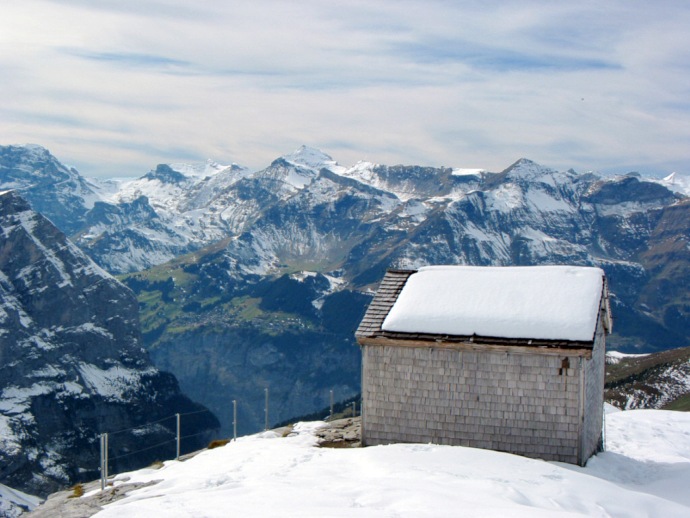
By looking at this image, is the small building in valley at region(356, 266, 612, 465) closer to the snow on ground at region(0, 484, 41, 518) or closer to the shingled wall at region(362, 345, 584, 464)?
the shingled wall at region(362, 345, 584, 464)

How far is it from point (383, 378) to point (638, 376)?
138552 millimetres

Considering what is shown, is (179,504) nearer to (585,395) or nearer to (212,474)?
(212,474)

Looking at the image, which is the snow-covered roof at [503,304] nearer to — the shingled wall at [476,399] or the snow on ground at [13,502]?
the shingled wall at [476,399]

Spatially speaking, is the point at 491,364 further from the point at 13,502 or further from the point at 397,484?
the point at 13,502

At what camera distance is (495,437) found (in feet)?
93.5

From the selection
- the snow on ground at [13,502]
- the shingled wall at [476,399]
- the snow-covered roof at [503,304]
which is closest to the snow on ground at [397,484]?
the shingled wall at [476,399]

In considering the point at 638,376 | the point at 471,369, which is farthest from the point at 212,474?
the point at 638,376

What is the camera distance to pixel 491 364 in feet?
93.3

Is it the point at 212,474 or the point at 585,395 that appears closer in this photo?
the point at 212,474

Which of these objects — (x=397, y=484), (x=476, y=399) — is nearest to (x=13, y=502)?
(x=476, y=399)

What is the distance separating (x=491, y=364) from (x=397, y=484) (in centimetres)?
867

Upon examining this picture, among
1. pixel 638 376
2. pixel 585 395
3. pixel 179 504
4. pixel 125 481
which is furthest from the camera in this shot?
pixel 638 376

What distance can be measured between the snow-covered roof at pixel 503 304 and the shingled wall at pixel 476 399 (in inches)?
34.5

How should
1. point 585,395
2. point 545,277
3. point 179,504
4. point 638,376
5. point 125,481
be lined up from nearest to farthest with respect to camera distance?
1. point 179,504
2. point 125,481
3. point 585,395
4. point 545,277
5. point 638,376
